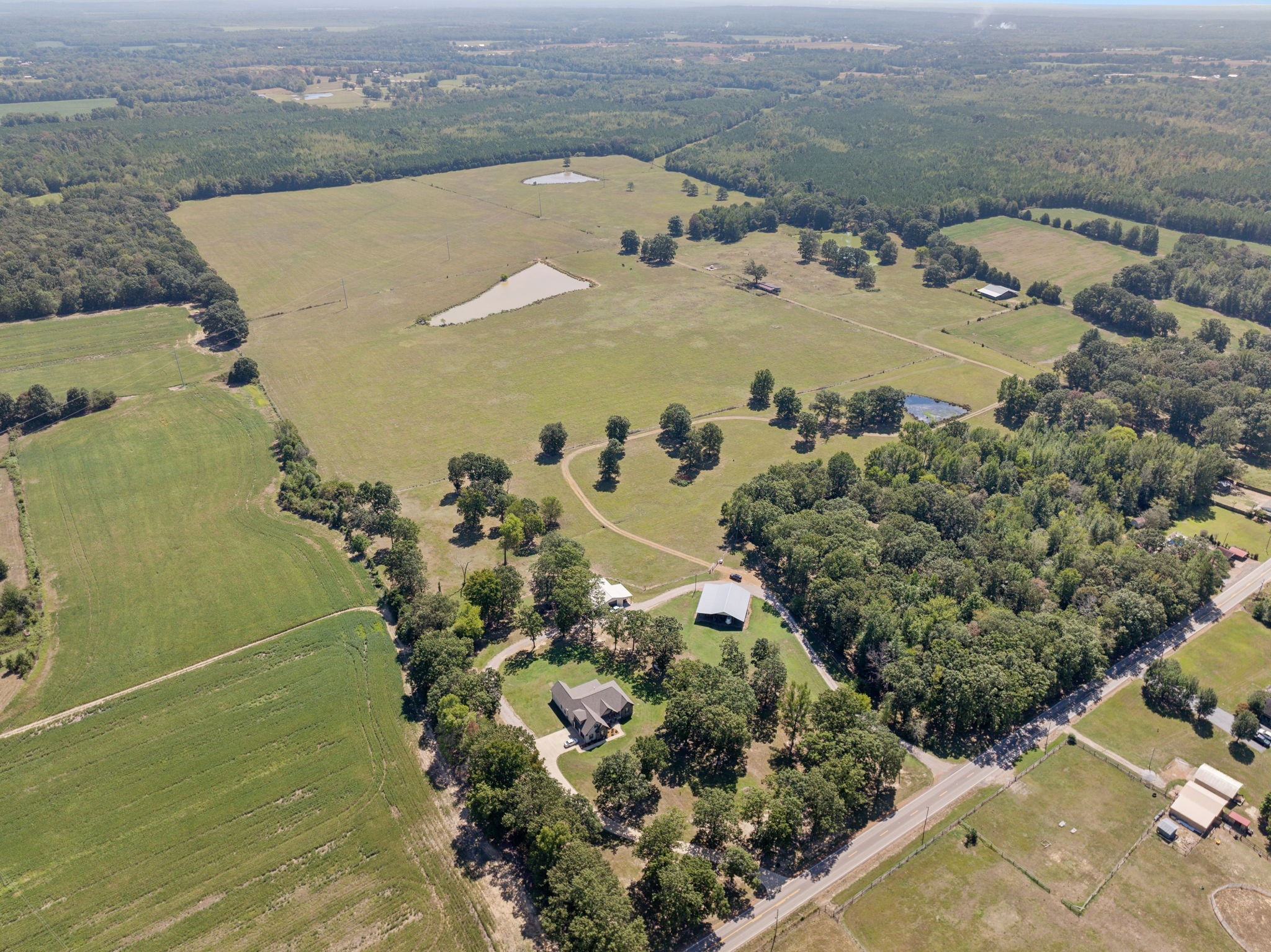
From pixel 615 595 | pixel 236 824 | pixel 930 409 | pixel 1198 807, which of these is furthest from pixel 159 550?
pixel 930 409

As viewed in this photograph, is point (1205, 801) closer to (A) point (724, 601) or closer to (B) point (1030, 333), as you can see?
(A) point (724, 601)

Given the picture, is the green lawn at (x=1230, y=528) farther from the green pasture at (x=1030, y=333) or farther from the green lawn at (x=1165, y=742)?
the green pasture at (x=1030, y=333)

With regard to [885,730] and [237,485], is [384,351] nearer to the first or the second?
[237,485]

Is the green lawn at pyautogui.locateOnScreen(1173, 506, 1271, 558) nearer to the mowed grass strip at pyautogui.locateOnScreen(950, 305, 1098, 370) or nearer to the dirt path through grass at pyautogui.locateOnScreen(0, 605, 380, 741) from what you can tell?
the mowed grass strip at pyautogui.locateOnScreen(950, 305, 1098, 370)

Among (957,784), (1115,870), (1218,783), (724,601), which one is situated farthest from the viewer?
(724,601)

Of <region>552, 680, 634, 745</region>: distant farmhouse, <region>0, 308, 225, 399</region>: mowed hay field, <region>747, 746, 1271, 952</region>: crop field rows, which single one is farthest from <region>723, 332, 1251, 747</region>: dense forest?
<region>0, 308, 225, 399</region>: mowed hay field

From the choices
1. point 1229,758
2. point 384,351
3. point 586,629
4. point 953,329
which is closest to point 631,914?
point 586,629

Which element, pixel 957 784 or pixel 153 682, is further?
pixel 153 682
